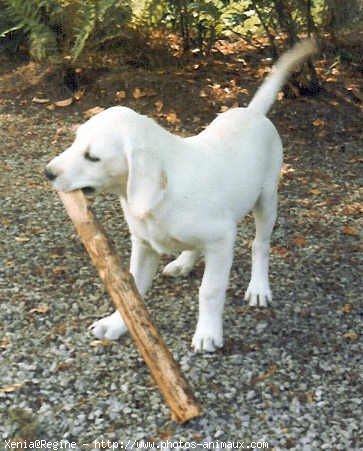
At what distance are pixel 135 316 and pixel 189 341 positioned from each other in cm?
74

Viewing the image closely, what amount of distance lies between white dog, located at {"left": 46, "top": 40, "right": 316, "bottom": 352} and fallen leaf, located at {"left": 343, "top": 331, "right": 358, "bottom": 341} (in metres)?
0.54

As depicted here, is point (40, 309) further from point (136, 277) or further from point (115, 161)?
point (115, 161)

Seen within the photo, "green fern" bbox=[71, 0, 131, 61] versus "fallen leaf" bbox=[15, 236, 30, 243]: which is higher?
"green fern" bbox=[71, 0, 131, 61]

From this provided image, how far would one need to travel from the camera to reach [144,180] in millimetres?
3367

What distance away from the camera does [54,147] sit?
7.07 meters

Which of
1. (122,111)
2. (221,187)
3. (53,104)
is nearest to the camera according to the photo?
(122,111)

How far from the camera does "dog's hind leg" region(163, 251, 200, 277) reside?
4.74 m

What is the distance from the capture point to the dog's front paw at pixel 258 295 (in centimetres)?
441

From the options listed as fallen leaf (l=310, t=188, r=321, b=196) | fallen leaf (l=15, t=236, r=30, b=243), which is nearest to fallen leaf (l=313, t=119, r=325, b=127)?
fallen leaf (l=310, t=188, r=321, b=196)

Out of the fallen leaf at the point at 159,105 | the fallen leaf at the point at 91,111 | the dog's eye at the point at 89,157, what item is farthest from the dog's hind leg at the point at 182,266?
the fallen leaf at the point at 91,111

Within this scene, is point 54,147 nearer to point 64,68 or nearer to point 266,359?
point 64,68

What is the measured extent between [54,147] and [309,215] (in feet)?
8.93

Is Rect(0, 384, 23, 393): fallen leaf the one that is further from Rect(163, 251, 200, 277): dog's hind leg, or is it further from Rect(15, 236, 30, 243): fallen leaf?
Rect(15, 236, 30, 243): fallen leaf

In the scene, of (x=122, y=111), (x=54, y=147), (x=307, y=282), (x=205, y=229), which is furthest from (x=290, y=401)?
(x=54, y=147)
